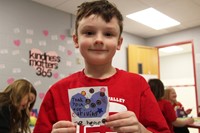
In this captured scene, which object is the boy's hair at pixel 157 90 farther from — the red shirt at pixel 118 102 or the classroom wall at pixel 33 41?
the red shirt at pixel 118 102

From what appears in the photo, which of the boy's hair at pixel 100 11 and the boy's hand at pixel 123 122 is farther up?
the boy's hair at pixel 100 11

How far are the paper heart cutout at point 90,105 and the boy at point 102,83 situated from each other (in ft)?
0.32

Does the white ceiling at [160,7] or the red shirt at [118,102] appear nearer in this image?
the red shirt at [118,102]

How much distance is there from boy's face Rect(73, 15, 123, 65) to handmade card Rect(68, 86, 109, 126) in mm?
198

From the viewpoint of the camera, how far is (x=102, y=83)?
878 millimetres

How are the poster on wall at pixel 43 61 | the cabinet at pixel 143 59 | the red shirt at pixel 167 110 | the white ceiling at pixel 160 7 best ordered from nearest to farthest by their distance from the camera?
1. the red shirt at pixel 167 110
2. the poster on wall at pixel 43 61
3. the white ceiling at pixel 160 7
4. the cabinet at pixel 143 59

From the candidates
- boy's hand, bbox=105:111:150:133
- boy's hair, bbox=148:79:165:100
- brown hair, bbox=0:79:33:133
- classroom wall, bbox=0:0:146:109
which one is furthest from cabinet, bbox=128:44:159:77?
boy's hand, bbox=105:111:150:133

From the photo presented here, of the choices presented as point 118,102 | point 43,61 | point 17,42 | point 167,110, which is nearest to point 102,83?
point 118,102

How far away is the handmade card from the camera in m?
0.69

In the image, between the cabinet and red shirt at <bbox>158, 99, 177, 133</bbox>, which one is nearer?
red shirt at <bbox>158, 99, 177, 133</bbox>

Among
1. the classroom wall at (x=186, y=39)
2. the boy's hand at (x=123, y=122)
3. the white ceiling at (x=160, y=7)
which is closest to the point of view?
the boy's hand at (x=123, y=122)

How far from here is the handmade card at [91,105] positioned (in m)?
0.69

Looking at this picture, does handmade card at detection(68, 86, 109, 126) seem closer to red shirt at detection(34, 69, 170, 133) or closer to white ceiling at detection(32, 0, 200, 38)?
red shirt at detection(34, 69, 170, 133)

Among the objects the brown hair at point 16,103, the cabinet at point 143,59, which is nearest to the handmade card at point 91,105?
the brown hair at point 16,103
